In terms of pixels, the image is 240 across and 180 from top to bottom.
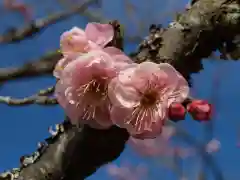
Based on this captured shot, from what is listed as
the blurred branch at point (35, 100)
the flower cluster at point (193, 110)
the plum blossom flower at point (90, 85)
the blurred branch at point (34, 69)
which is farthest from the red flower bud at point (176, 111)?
the blurred branch at point (35, 100)

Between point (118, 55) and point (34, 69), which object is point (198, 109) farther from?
point (34, 69)

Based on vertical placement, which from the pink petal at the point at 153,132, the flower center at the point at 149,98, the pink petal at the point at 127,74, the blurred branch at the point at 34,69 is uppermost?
the blurred branch at the point at 34,69

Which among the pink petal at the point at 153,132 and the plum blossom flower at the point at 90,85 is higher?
the plum blossom flower at the point at 90,85

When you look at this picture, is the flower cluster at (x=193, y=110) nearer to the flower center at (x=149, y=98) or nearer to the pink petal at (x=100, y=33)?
the flower center at (x=149, y=98)

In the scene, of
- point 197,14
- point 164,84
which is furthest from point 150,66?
point 197,14

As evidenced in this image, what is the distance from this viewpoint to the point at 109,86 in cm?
70

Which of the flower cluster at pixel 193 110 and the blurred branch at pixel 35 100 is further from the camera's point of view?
the blurred branch at pixel 35 100

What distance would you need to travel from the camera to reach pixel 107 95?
71 cm

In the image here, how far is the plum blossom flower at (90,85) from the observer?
Answer: 0.69 metres

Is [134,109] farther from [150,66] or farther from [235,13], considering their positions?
[235,13]

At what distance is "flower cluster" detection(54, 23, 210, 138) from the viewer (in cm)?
69

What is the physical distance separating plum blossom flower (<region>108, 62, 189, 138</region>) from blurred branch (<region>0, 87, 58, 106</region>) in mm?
250

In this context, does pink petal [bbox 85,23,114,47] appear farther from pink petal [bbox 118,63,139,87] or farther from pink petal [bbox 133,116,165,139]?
pink petal [bbox 133,116,165,139]

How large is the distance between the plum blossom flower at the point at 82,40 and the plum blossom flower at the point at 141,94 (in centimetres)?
6
